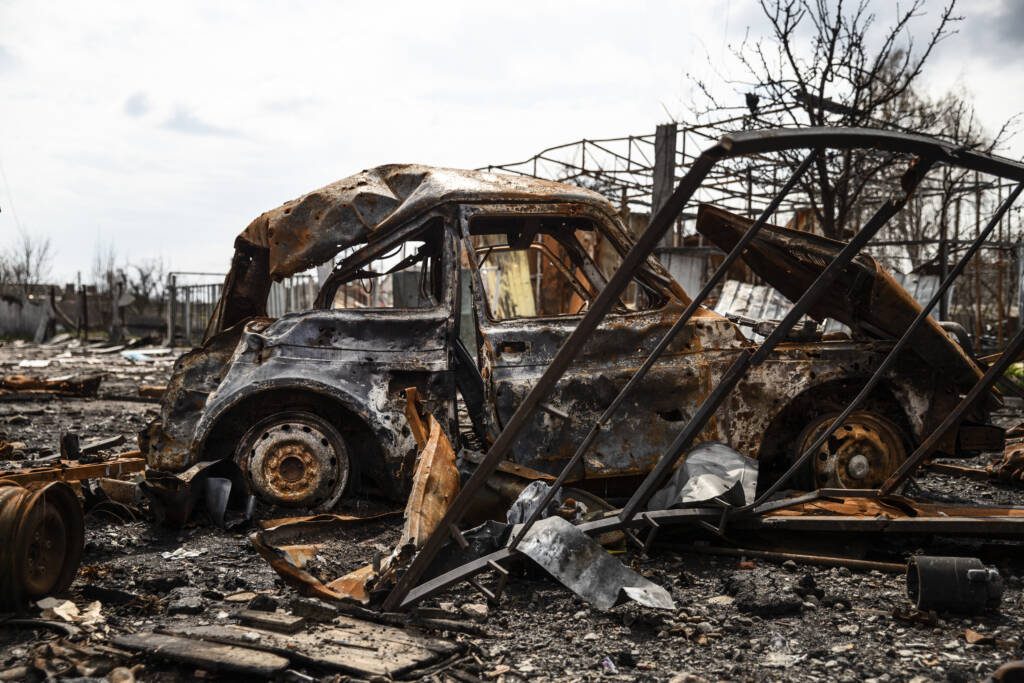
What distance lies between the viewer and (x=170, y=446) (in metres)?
4.92

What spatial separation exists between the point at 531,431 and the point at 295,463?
1.39 meters

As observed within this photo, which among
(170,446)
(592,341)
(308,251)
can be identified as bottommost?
(170,446)

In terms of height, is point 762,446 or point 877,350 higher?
point 877,350

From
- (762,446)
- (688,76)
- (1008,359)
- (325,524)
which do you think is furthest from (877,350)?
(688,76)

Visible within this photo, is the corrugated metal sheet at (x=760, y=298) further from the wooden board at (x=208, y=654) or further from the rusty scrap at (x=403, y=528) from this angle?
the wooden board at (x=208, y=654)

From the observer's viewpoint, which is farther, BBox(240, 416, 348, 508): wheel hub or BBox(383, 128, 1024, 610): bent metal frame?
BBox(240, 416, 348, 508): wheel hub

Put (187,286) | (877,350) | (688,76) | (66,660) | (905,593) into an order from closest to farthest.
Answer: (66,660) → (905,593) → (877,350) → (688,76) → (187,286)

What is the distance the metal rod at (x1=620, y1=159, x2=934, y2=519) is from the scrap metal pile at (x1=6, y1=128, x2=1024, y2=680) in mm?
22

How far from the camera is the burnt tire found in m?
4.77

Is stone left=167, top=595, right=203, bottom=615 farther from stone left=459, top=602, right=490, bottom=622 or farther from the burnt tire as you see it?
the burnt tire

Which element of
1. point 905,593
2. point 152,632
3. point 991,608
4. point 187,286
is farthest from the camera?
point 187,286

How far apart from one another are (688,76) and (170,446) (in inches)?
305

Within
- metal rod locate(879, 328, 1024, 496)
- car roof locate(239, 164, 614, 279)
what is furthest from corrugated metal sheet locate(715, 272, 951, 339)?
metal rod locate(879, 328, 1024, 496)

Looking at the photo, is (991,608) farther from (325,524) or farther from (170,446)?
(170,446)
